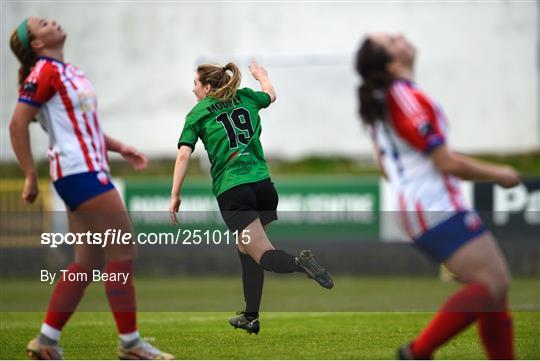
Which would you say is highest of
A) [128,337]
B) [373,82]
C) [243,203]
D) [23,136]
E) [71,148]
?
[373,82]

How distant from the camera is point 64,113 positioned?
700 centimetres

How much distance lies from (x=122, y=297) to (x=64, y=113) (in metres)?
1.15

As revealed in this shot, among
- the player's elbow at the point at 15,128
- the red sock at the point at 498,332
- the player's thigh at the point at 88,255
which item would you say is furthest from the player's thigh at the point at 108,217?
the red sock at the point at 498,332

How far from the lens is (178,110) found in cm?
2283

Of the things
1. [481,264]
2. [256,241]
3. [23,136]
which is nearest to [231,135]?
[256,241]

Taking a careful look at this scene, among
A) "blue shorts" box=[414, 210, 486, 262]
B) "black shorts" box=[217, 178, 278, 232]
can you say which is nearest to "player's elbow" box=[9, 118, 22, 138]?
"black shorts" box=[217, 178, 278, 232]

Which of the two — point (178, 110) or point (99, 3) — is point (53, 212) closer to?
point (178, 110)

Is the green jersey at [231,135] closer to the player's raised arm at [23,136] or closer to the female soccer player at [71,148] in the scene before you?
the female soccer player at [71,148]

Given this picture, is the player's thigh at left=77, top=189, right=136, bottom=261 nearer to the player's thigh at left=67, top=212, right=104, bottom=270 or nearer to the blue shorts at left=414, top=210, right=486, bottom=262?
the player's thigh at left=67, top=212, right=104, bottom=270

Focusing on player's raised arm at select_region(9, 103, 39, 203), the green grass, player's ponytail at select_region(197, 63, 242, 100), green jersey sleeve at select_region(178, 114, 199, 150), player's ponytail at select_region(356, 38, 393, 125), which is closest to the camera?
player's ponytail at select_region(356, 38, 393, 125)

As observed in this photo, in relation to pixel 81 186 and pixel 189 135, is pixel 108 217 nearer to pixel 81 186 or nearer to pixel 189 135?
pixel 81 186

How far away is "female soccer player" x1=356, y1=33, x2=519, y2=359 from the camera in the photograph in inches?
224

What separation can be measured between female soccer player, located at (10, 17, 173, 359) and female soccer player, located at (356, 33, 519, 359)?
1.92m

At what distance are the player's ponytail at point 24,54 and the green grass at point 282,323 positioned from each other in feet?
6.52
